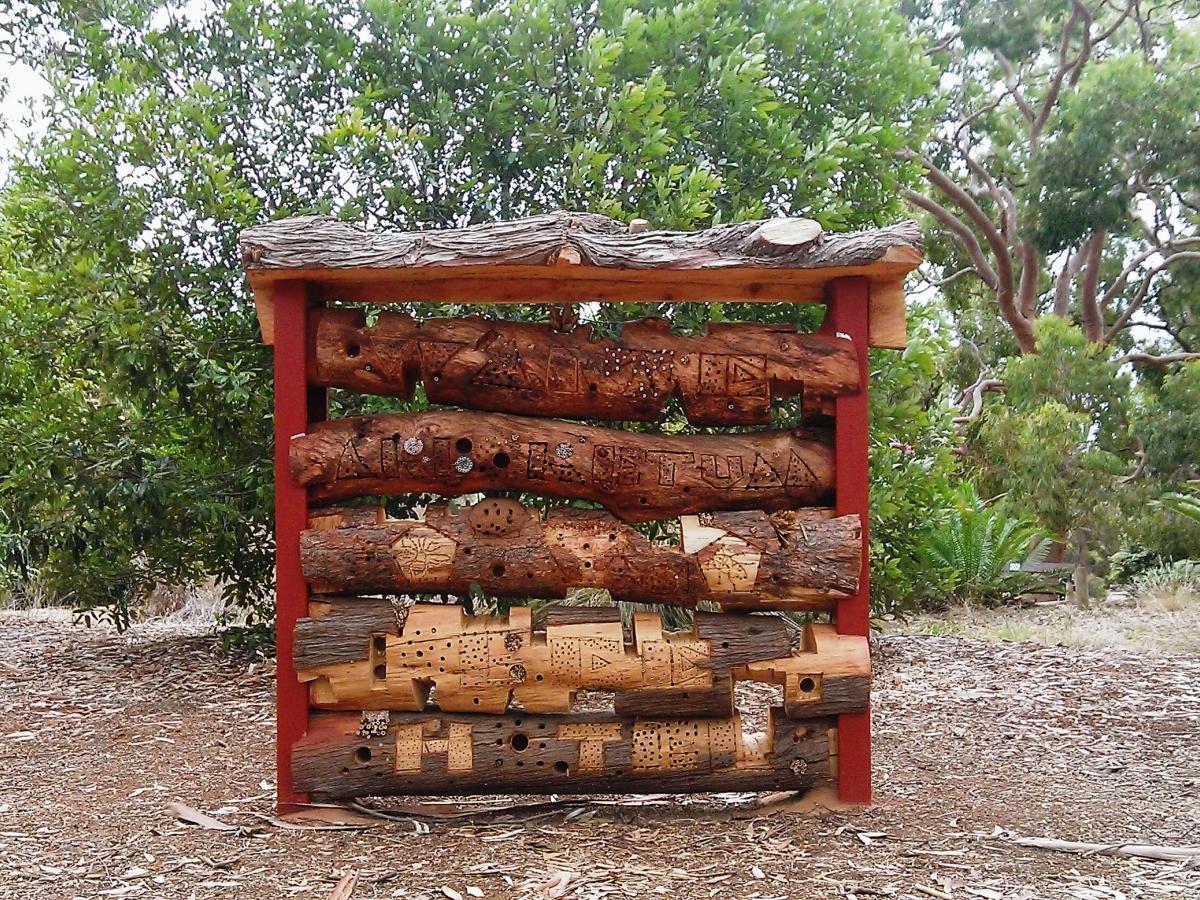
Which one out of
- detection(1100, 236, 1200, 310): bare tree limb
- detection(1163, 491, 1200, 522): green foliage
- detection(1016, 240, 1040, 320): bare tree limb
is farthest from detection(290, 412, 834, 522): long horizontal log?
detection(1100, 236, 1200, 310): bare tree limb

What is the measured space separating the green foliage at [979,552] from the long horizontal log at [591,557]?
245 inches

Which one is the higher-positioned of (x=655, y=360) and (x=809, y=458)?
(x=655, y=360)

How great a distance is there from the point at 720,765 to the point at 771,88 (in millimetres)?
4548

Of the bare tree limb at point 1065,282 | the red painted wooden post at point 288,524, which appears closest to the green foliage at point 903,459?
the red painted wooden post at point 288,524

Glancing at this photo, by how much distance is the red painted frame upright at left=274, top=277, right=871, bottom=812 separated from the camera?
3.89 metres

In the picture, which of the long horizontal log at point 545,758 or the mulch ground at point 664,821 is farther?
the long horizontal log at point 545,758

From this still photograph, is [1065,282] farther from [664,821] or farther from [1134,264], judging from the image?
[664,821]

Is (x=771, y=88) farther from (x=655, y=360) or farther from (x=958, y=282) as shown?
(x=958, y=282)

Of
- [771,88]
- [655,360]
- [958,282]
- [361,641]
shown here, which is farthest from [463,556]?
[958,282]

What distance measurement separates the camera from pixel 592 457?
389 cm

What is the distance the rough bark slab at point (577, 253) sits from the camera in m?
3.68

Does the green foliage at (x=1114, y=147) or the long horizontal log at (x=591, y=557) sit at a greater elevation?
the green foliage at (x=1114, y=147)

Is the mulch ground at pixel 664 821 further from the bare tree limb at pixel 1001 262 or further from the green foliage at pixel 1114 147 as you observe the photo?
the bare tree limb at pixel 1001 262

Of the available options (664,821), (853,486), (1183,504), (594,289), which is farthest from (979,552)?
(594,289)
